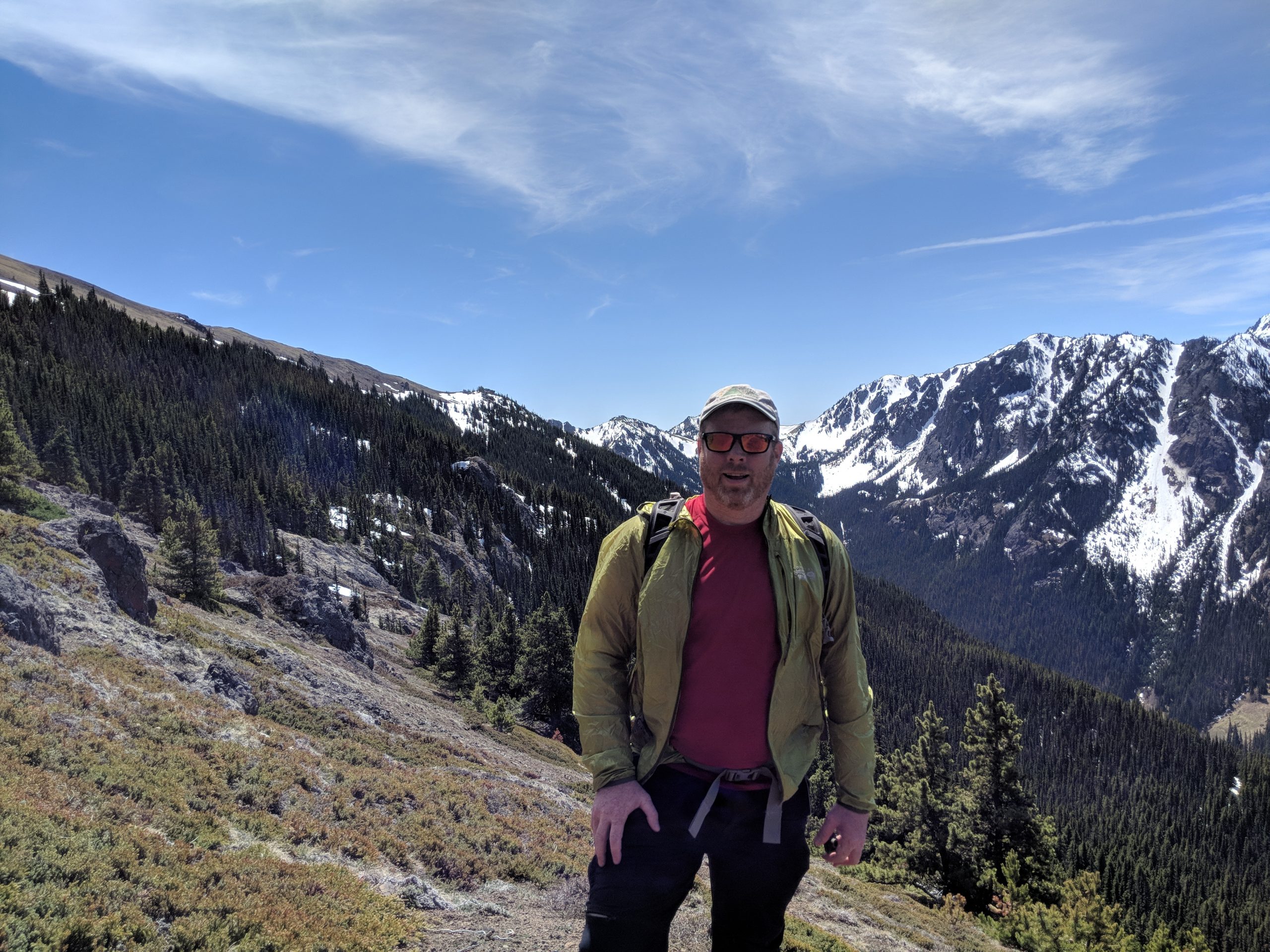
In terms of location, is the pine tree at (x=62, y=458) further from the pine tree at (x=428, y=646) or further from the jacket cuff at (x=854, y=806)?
the jacket cuff at (x=854, y=806)

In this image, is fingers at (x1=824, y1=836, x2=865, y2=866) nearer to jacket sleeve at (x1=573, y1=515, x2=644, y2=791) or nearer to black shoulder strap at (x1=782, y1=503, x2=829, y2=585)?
jacket sleeve at (x1=573, y1=515, x2=644, y2=791)

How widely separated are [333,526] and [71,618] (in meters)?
92.7

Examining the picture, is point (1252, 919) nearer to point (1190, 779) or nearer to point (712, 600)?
point (1190, 779)

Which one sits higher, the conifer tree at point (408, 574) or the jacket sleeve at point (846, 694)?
the jacket sleeve at point (846, 694)

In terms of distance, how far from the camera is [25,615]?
14.3m

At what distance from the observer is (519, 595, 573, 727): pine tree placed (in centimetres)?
4794

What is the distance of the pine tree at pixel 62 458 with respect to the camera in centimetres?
6166

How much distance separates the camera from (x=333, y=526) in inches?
4053

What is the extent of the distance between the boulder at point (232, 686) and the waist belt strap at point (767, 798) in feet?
60.2

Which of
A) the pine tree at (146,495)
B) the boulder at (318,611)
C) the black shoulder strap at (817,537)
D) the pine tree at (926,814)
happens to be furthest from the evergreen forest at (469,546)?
the black shoulder strap at (817,537)

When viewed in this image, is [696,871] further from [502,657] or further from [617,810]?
[502,657]

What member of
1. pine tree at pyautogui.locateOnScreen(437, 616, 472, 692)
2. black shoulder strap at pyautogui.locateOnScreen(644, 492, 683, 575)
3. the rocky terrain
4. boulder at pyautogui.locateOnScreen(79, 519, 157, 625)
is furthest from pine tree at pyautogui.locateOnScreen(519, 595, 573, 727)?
black shoulder strap at pyautogui.locateOnScreen(644, 492, 683, 575)

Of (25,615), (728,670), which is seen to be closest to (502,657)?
(25,615)

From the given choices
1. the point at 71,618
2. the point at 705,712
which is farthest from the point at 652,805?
the point at 71,618
